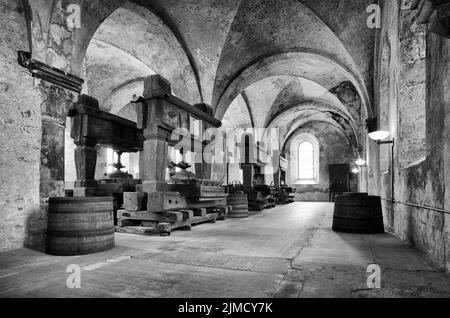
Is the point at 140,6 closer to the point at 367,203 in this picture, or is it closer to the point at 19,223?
the point at 19,223

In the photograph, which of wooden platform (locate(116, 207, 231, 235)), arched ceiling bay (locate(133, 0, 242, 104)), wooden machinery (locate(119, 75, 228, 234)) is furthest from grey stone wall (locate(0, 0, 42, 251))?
arched ceiling bay (locate(133, 0, 242, 104))

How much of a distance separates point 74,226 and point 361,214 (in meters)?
5.18

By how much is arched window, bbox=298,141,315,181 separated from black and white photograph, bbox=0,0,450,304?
1411 cm

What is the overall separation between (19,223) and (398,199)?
657 cm

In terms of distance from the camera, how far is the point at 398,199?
582cm

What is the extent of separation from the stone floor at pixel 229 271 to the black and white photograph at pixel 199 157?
0.09 ft

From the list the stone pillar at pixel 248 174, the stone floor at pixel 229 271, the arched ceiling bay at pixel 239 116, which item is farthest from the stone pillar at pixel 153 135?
the arched ceiling bay at pixel 239 116

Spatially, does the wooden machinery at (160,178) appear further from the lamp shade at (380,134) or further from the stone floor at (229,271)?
the lamp shade at (380,134)

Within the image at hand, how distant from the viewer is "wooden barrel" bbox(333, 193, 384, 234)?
19.5 ft

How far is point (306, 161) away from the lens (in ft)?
86.4

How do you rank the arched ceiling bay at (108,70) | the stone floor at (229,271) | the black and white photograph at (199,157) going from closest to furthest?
the stone floor at (229,271) < the black and white photograph at (199,157) < the arched ceiling bay at (108,70)

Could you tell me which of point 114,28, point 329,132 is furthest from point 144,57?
point 329,132

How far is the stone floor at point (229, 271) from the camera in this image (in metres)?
2.59

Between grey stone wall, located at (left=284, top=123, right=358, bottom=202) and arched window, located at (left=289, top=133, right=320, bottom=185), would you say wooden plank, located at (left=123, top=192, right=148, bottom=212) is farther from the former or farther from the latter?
arched window, located at (left=289, top=133, right=320, bottom=185)
